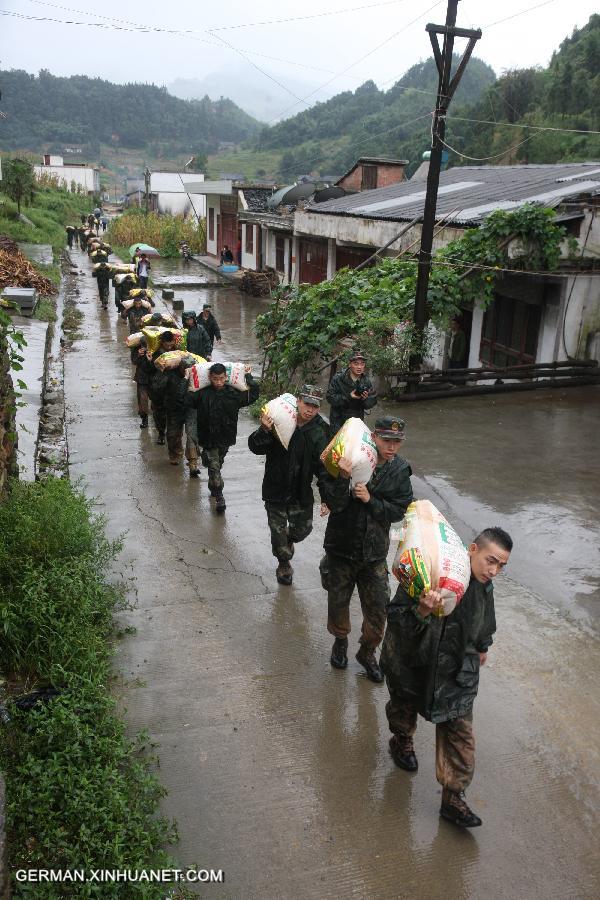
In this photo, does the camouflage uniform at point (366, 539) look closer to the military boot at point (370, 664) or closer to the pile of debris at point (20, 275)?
the military boot at point (370, 664)

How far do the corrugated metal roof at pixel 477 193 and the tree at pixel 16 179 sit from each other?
2414 cm

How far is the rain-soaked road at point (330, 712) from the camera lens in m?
3.53

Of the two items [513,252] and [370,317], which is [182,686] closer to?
[370,317]

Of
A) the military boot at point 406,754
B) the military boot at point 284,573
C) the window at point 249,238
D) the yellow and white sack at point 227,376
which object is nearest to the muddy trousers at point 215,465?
the yellow and white sack at point 227,376

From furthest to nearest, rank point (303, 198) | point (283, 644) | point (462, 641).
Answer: point (303, 198) → point (283, 644) → point (462, 641)

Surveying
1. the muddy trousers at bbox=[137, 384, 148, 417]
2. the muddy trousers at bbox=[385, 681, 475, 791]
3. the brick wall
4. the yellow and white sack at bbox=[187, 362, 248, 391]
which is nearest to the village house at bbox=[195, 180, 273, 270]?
the brick wall

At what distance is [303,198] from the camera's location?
2881cm

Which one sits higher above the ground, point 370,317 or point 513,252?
point 513,252

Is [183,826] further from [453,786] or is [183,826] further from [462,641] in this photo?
[462,641]

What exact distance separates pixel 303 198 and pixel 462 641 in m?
27.3

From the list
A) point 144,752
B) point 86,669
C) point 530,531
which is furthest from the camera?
point 530,531

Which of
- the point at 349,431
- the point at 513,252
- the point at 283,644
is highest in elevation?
the point at 513,252

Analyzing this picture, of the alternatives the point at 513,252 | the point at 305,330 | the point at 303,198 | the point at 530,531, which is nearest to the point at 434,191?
the point at 513,252

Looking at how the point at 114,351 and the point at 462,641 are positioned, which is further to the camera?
the point at 114,351
